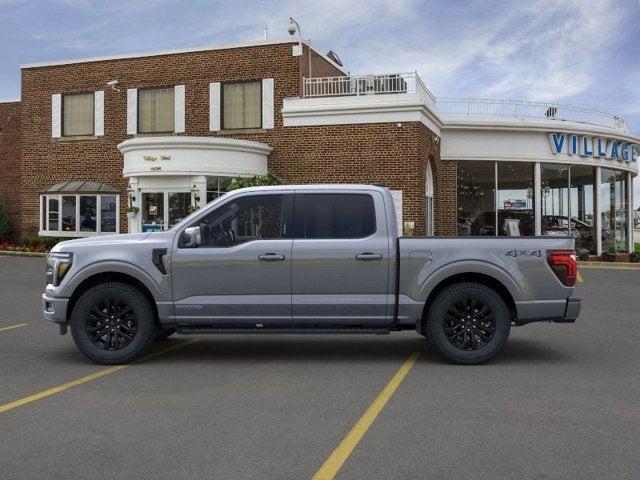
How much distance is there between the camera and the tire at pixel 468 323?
303 inches

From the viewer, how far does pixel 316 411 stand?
19.1 ft

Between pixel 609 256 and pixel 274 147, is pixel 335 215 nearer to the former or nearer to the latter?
pixel 274 147

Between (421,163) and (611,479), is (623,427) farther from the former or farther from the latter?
(421,163)

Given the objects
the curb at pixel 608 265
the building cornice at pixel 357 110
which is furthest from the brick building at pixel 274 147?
the curb at pixel 608 265

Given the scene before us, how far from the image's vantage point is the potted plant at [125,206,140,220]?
77.2 feet

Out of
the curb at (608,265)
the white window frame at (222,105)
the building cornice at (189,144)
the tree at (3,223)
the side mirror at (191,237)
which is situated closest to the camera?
the side mirror at (191,237)

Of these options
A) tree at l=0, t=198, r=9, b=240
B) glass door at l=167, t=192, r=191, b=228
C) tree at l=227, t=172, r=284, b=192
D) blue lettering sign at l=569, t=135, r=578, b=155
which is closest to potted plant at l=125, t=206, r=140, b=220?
glass door at l=167, t=192, r=191, b=228

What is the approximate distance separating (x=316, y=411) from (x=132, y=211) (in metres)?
19.0

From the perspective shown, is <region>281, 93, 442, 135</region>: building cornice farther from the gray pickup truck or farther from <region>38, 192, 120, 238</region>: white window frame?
the gray pickup truck

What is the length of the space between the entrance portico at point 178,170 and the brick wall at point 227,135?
1622 millimetres

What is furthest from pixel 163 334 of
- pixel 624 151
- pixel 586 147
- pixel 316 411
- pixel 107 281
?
pixel 624 151

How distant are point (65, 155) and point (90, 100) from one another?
2388 millimetres

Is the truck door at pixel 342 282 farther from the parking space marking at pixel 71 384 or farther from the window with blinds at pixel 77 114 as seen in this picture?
the window with blinds at pixel 77 114

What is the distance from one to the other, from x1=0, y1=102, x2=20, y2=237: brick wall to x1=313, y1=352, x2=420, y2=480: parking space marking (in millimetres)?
26848
